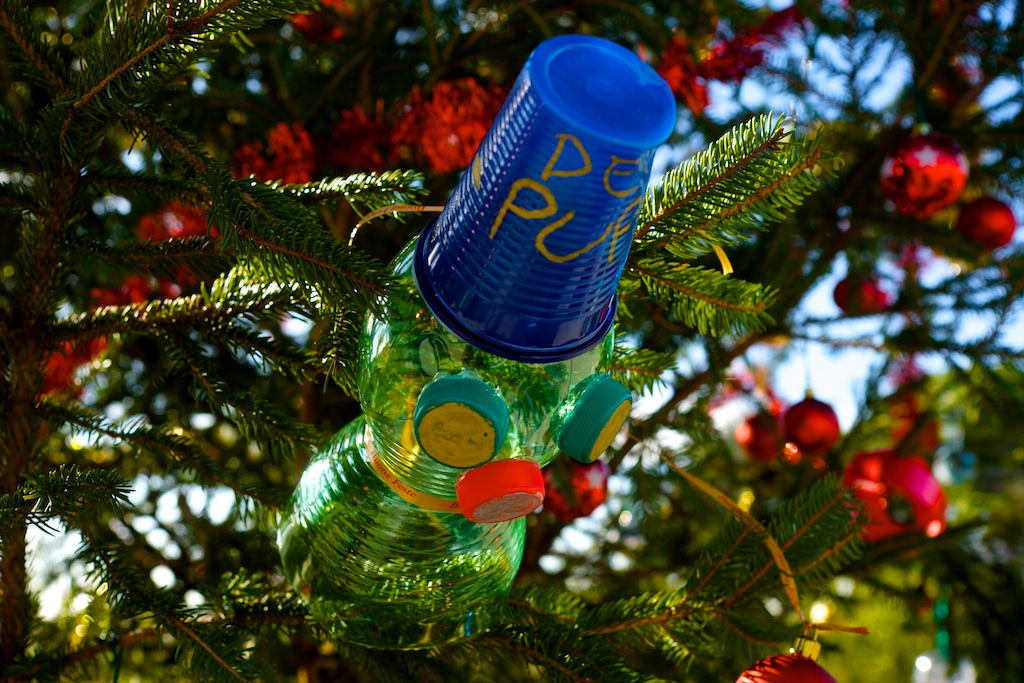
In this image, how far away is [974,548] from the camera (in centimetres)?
157

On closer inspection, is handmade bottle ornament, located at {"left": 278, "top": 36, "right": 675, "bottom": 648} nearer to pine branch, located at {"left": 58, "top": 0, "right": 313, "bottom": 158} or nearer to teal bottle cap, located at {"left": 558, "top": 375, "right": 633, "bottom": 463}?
teal bottle cap, located at {"left": 558, "top": 375, "right": 633, "bottom": 463}

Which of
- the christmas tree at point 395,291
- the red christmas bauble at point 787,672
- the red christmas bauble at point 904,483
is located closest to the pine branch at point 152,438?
the christmas tree at point 395,291

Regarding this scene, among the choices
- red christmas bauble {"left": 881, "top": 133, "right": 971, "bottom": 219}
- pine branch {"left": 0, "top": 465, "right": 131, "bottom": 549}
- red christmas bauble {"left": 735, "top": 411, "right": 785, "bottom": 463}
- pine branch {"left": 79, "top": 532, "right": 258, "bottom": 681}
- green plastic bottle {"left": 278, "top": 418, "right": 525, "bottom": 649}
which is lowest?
red christmas bauble {"left": 735, "top": 411, "right": 785, "bottom": 463}

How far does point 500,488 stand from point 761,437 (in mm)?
1024

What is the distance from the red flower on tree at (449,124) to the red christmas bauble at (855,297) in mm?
685

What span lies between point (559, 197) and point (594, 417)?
0.45ft

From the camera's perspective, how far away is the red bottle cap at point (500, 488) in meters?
0.48

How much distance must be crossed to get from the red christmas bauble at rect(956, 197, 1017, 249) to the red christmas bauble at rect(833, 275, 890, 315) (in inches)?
6.3

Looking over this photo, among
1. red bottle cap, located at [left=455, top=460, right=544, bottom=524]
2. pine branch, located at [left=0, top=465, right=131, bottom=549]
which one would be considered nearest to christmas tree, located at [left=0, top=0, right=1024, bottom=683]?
pine branch, located at [left=0, top=465, right=131, bottom=549]

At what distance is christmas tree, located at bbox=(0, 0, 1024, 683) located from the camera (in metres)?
0.60

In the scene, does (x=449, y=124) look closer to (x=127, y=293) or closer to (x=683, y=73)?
(x=683, y=73)

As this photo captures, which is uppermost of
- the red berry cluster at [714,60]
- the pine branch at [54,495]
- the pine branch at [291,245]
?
the pine branch at [291,245]

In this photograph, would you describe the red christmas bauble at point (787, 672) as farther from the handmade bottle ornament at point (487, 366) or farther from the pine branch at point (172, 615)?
the pine branch at point (172, 615)

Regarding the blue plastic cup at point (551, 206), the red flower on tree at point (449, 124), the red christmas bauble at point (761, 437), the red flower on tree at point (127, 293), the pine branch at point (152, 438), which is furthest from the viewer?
the red christmas bauble at point (761, 437)
